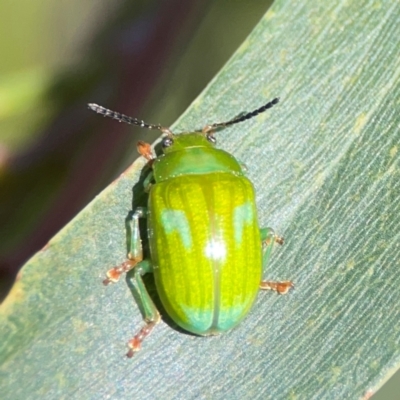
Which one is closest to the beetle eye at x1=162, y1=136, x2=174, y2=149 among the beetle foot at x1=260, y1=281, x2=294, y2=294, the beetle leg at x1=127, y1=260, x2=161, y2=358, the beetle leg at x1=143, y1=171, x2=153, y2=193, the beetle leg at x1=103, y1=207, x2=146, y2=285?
the beetle leg at x1=143, y1=171, x2=153, y2=193

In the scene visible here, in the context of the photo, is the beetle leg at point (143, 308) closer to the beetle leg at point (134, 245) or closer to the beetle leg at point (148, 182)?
the beetle leg at point (134, 245)

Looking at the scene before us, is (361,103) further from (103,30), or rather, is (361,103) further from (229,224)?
(103,30)

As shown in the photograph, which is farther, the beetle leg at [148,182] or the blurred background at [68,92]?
the blurred background at [68,92]

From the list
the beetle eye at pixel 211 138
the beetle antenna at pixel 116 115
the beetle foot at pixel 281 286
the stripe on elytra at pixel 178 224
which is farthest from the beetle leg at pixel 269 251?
the beetle antenna at pixel 116 115

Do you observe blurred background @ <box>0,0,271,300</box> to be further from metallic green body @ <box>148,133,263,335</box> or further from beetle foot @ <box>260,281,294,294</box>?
beetle foot @ <box>260,281,294,294</box>

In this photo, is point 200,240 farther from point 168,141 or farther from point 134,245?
point 168,141

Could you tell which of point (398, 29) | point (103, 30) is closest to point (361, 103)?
point (398, 29)

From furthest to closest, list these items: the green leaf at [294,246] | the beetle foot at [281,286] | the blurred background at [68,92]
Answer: the blurred background at [68,92] < the beetle foot at [281,286] < the green leaf at [294,246]
